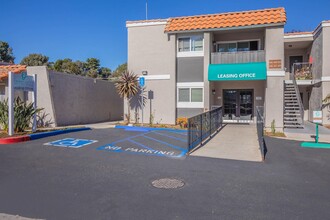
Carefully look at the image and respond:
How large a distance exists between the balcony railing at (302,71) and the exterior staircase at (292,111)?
11.2 ft

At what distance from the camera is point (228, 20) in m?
17.8

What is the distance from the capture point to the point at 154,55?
1914cm

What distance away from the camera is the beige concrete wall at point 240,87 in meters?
19.1

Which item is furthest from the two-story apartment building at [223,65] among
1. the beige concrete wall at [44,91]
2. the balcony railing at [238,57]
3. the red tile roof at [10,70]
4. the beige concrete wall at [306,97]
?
the red tile roof at [10,70]

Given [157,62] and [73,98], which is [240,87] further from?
[73,98]

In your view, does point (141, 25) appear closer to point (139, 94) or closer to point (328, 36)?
point (139, 94)

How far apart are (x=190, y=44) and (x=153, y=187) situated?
1472cm

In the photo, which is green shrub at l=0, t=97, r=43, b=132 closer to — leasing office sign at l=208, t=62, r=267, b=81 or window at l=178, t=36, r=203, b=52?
window at l=178, t=36, r=203, b=52

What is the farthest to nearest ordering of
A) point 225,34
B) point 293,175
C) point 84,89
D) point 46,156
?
point 84,89 → point 225,34 → point 46,156 → point 293,175

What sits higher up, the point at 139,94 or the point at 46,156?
the point at 139,94

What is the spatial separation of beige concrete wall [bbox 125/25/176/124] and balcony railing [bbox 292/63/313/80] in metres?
10.8

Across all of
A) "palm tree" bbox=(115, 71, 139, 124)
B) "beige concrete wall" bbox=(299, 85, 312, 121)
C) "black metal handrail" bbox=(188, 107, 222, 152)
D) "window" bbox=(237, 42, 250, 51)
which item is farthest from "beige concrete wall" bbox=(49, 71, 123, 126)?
"beige concrete wall" bbox=(299, 85, 312, 121)

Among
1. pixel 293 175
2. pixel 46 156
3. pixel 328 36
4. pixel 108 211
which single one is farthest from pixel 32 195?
pixel 328 36

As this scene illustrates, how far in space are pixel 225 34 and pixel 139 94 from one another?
26.4 ft
